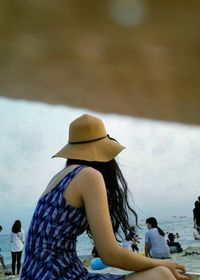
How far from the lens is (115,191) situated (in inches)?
45.8

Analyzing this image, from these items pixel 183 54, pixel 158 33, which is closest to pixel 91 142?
pixel 158 33

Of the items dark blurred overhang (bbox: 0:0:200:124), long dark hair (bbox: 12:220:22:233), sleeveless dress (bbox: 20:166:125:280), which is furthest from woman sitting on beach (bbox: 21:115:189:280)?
long dark hair (bbox: 12:220:22:233)

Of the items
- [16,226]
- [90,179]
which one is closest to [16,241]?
[16,226]

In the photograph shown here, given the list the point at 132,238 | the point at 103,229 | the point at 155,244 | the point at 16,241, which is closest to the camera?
the point at 103,229

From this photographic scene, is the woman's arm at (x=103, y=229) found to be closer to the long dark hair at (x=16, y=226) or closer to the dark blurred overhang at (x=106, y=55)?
the dark blurred overhang at (x=106, y=55)

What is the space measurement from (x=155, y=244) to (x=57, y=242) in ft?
12.4

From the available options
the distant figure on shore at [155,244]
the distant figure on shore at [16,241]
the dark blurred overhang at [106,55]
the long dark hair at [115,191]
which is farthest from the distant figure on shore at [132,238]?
the distant figure on shore at [16,241]

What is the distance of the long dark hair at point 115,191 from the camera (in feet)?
3.80

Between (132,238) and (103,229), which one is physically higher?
(103,229)

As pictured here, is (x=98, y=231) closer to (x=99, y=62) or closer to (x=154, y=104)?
(x=99, y=62)

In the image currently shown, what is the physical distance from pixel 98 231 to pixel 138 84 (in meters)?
3.70

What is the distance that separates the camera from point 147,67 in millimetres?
4227

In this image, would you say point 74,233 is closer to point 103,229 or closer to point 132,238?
point 103,229

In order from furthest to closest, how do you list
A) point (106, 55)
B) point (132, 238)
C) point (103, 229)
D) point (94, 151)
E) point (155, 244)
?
point (155, 244) < point (106, 55) < point (132, 238) < point (94, 151) < point (103, 229)
